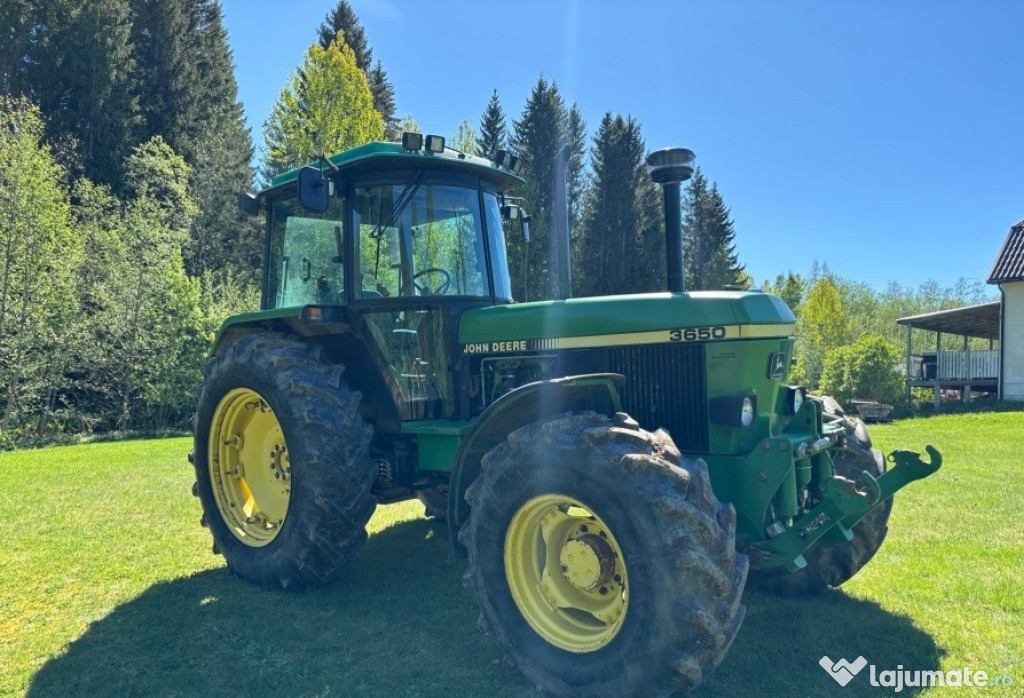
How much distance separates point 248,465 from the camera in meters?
5.31

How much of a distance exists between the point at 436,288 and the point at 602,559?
7.20ft

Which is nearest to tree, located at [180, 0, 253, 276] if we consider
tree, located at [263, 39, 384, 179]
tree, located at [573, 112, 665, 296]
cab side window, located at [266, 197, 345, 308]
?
tree, located at [263, 39, 384, 179]

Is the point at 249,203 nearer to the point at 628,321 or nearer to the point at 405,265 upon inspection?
the point at 405,265

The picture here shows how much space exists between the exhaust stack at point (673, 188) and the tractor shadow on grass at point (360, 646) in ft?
6.55

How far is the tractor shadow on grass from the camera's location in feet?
11.1

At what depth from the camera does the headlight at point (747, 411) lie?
369 centimetres

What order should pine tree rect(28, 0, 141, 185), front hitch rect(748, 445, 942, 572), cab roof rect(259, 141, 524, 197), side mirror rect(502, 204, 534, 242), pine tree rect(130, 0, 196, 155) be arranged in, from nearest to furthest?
1. front hitch rect(748, 445, 942, 572)
2. cab roof rect(259, 141, 524, 197)
3. side mirror rect(502, 204, 534, 242)
4. pine tree rect(28, 0, 141, 185)
5. pine tree rect(130, 0, 196, 155)

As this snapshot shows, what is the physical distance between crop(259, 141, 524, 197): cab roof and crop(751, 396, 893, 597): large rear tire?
2664 millimetres

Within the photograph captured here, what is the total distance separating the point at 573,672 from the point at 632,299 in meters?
1.93

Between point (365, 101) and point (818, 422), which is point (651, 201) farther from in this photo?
point (818, 422)

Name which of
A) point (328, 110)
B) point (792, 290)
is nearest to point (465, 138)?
point (328, 110)

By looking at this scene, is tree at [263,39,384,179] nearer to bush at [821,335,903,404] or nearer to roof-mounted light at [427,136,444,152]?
bush at [821,335,903,404]

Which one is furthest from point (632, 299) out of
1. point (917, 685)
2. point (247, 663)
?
→ point (247, 663)

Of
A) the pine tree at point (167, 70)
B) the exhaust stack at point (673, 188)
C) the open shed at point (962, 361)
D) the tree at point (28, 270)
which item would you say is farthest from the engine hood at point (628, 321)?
the pine tree at point (167, 70)
